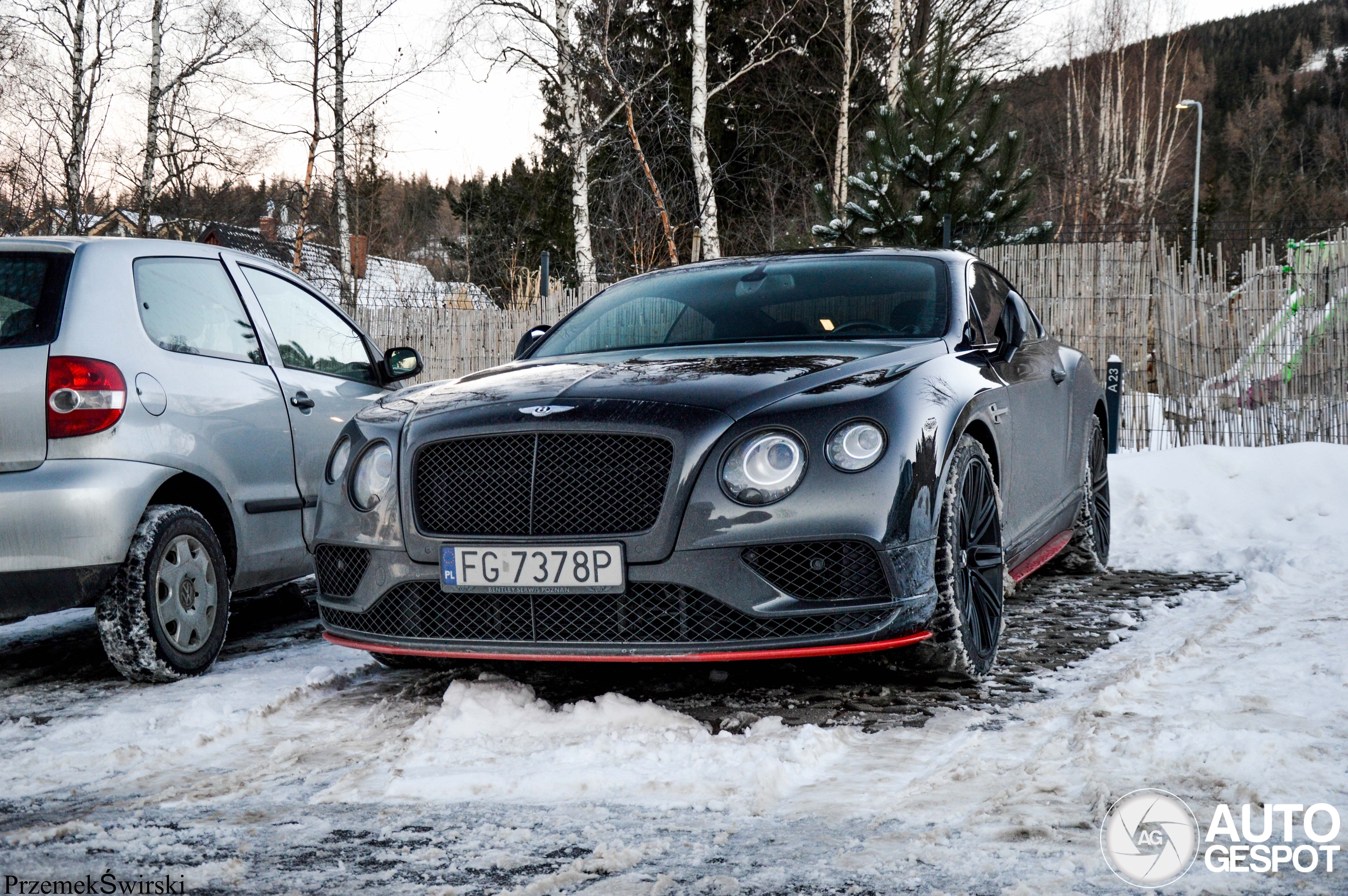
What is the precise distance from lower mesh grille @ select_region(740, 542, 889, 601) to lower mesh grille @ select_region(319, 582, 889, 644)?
6 cm

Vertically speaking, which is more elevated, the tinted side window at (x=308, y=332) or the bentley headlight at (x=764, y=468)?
the tinted side window at (x=308, y=332)

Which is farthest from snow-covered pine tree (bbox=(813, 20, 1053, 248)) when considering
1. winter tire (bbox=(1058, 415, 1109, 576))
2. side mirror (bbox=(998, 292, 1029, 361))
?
side mirror (bbox=(998, 292, 1029, 361))

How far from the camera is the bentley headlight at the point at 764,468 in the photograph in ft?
9.84

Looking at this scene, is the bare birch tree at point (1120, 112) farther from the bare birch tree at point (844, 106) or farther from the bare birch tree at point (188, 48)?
the bare birch tree at point (188, 48)

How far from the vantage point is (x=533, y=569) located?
3105mm

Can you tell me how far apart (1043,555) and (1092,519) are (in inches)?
39.8

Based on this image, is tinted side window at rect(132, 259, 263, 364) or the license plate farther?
tinted side window at rect(132, 259, 263, 364)

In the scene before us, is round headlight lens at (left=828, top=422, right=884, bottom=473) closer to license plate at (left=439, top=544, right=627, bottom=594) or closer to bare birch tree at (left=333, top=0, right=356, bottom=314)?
license plate at (left=439, top=544, right=627, bottom=594)

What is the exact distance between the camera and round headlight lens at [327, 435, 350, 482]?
11.8 feet

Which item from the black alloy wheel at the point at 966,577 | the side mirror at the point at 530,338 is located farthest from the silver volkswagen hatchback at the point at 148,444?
the black alloy wheel at the point at 966,577

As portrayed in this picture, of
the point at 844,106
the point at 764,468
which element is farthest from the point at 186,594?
the point at 844,106

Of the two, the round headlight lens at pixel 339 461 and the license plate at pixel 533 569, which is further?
the round headlight lens at pixel 339 461

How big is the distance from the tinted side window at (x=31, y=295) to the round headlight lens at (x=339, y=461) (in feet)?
3.21

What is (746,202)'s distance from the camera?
26.5 metres
